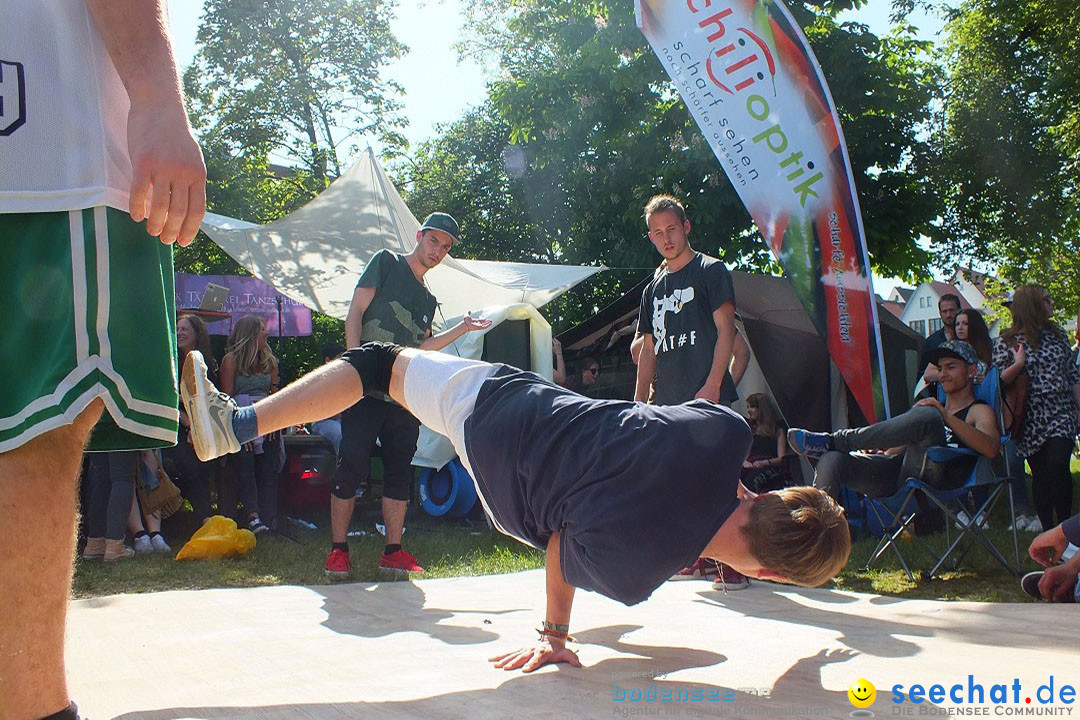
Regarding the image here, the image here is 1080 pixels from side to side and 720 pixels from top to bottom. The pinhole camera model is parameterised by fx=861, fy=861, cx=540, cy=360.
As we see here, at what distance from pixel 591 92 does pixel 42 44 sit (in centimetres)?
1234

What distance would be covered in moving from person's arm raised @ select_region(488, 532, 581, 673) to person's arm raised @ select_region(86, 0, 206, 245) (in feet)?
4.09

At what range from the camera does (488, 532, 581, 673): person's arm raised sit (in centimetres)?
227

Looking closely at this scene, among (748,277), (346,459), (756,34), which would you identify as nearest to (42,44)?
(346,459)

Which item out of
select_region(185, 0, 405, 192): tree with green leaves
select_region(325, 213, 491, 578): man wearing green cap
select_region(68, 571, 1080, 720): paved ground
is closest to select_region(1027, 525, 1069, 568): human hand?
select_region(68, 571, 1080, 720): paved ground

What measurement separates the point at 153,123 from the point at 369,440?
2.81 meters

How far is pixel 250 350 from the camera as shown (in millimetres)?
5973

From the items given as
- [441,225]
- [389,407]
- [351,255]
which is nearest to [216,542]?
[389,407]

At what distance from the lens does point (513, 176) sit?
21.8 m

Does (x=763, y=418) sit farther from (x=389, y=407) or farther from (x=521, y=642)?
(x=521, y=642)

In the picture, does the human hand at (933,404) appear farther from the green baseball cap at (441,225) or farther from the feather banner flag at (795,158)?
the green baseball cap at (441,225)

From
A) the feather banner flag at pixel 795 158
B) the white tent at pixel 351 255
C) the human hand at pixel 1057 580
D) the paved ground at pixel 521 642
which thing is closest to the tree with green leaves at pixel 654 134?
the white tent at pixel 351 255

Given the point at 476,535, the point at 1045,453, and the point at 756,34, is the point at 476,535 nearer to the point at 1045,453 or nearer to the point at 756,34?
the point at 1045,453

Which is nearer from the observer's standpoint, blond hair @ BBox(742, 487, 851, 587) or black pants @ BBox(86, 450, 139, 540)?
blond hair @ BBox(742, 487, 851, 587)

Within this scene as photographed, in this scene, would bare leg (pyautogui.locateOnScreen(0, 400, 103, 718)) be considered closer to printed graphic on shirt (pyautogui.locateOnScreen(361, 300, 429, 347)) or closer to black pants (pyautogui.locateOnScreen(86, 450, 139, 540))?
printed graphic on shirt (pyautogui.locateOnScreen(361, 300, 429, 347))
